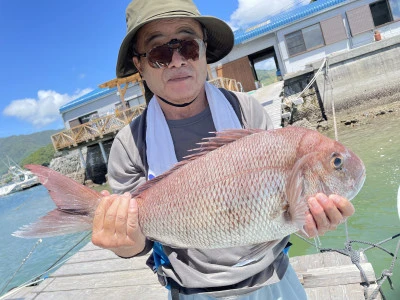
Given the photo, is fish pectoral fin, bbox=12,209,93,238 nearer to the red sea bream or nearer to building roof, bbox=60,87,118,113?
the red sea bream

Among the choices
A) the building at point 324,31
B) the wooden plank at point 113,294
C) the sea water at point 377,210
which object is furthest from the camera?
the building at point 324,31

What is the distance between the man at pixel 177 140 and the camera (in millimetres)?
1579

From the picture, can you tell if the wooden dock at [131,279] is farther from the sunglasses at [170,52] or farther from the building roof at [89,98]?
the building roof at [89,98]

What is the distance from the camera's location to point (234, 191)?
4.81ft

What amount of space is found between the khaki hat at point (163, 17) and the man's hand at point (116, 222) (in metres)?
0.94

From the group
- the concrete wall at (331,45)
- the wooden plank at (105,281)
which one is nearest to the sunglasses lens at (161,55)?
the wooden plank at (105,281)

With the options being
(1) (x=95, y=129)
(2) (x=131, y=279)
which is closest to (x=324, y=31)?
(1) (x=95, y=129)

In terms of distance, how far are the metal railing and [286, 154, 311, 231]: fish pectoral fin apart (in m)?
18.7

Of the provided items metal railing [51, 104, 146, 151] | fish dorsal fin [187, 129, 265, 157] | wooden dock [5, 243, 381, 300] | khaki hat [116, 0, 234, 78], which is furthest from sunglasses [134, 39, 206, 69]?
metal railing [51, 104, 146, 151]

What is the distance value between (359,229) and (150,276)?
161 inches

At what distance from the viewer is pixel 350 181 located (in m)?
1.51

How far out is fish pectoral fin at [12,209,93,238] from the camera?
1.47 meters

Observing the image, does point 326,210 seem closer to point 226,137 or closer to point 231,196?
point 231,196

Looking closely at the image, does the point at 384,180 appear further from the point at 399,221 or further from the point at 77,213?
the point at 77,213
